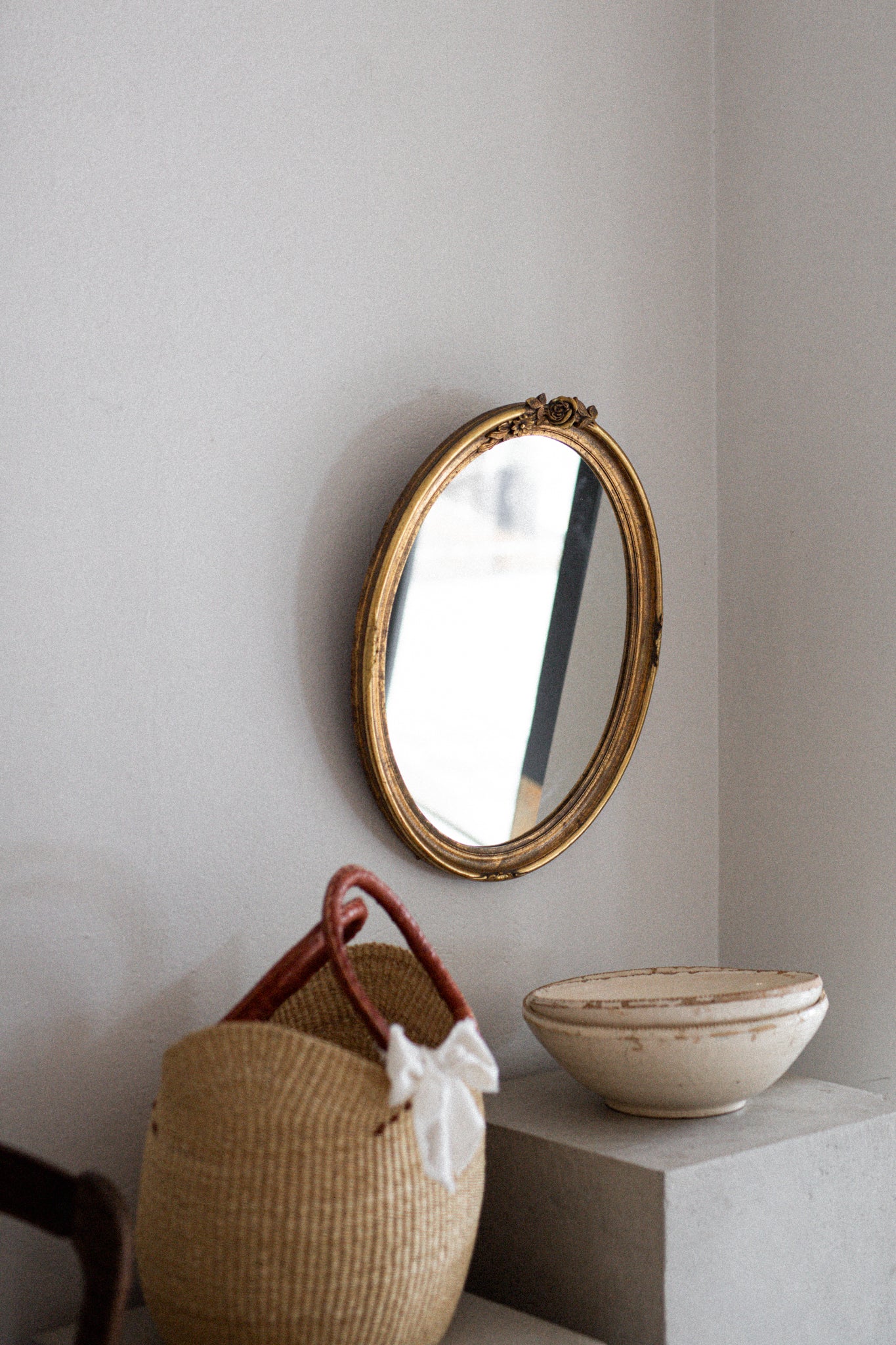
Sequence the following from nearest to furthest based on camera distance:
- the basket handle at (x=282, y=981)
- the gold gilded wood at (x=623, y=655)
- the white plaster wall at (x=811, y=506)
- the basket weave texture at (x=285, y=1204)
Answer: the basket weave texture at (x=285, y=1204) → the basket handle at (x=282, y=981) → the gold gilded wood at (x=623, y=655) → the white plaster wall at (x=811, y=506)

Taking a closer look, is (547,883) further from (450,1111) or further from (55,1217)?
(55,1217)

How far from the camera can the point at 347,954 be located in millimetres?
1045

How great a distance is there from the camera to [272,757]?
1.26 m

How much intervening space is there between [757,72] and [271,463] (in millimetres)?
942

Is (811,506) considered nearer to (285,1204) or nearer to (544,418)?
(544,418)

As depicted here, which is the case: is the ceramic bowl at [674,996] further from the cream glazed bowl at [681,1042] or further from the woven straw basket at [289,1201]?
the woven straw basket at [289,1201]

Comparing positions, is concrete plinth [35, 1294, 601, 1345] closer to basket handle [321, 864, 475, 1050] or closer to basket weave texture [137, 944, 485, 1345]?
basket weave texture [137, 944, 485, 1345]

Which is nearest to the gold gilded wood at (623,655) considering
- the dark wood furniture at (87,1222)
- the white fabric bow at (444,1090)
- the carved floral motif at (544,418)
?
the carved floral motif at (544,418)

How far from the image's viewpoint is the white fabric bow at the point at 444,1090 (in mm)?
902

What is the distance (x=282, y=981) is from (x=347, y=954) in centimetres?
6

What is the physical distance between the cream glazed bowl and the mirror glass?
0.27 meters

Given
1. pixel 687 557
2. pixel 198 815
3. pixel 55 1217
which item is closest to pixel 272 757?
pixel 198 815

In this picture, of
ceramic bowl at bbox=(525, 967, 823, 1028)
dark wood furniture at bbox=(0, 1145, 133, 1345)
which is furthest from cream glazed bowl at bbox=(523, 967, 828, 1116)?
dark wood furniture at bbox=(0, 1145, 133, 1345)

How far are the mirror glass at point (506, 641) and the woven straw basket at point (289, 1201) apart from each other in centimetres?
40
